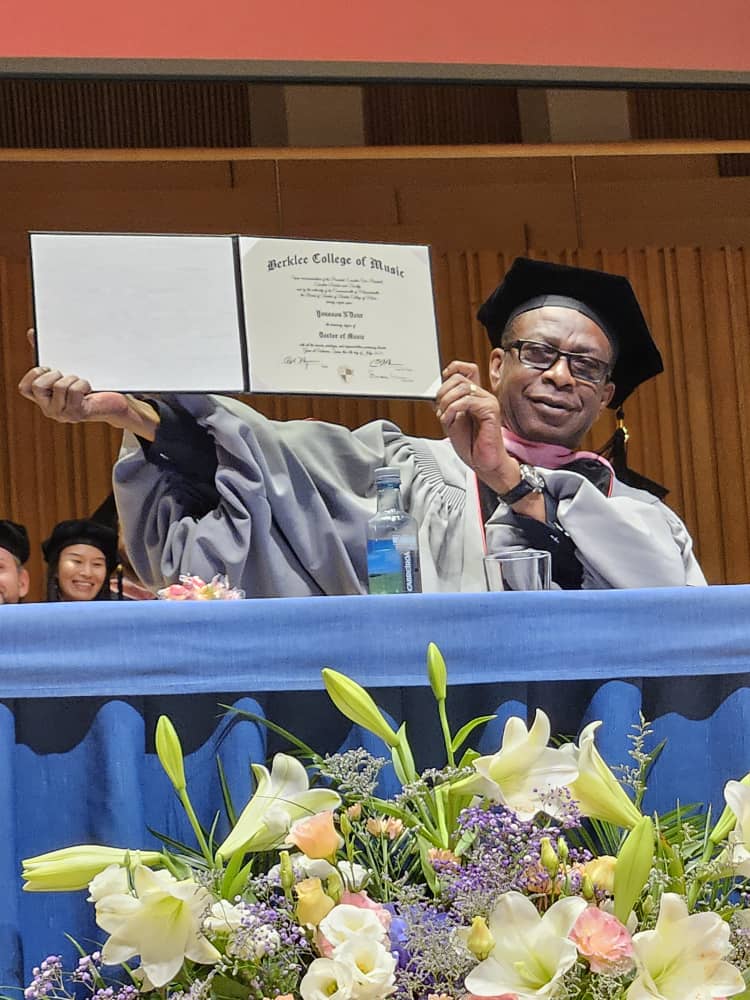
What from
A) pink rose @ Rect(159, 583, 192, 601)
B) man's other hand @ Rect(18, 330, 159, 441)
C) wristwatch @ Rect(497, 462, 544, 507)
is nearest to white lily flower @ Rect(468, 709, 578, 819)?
pink rose @ Rect(159, 583, 192, 601)

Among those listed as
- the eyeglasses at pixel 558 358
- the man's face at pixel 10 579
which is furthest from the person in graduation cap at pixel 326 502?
the man's face at pixel 10 579

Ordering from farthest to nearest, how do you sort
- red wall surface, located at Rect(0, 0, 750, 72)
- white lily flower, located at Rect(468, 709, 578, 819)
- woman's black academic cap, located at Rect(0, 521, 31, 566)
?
woman's black academic cap, located at Rect(0, 521, 31, 566) < red wall surface, located at Rect(0, 0, 750, 72) < white lily flower, located at Rect(468, 709, 578, 819)

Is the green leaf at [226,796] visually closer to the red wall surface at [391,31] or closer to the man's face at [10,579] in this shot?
the red wall surface at [391,31]

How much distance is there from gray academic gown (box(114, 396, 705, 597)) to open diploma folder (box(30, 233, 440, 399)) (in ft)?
0.70

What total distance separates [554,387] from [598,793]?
1.56 metres

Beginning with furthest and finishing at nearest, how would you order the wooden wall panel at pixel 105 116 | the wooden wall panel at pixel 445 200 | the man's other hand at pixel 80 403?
the wooden wall panel at pixel 445 200 < the wooden wall panel at pixel 105 116 < the man's other hand at pixel 80 403

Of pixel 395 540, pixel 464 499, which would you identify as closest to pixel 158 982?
pixel 395 540

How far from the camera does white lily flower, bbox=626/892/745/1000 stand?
3.12ft

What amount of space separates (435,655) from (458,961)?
237 mm

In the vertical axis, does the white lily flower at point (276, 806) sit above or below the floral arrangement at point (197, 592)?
below

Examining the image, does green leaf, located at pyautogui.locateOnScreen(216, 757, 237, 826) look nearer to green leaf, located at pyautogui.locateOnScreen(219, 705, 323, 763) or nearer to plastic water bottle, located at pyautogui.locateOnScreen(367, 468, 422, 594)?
green leaf, located at pyautogui.locateOnScreen(219, 705, 323, 763)

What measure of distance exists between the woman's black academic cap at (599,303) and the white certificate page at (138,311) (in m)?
0.91

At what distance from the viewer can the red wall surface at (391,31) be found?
113 inches

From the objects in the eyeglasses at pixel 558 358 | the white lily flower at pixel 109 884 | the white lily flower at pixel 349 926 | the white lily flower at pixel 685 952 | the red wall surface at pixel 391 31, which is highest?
the red wall surface at pixel 391 31
